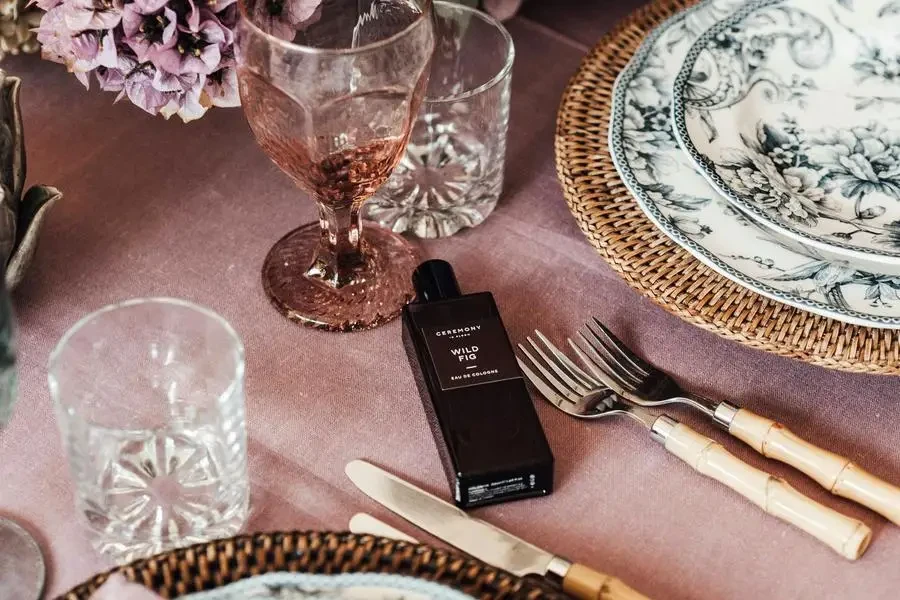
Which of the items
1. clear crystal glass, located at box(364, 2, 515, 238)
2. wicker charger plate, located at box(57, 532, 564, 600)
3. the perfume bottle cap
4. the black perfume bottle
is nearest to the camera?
wicker charger plate, located at box(57, 532, 564, 600)

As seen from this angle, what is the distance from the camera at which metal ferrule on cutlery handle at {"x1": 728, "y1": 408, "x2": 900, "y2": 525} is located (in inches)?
26.0

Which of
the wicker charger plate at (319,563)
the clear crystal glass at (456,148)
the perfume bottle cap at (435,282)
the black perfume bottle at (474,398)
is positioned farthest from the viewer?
the clear crystal glass at (456,148)

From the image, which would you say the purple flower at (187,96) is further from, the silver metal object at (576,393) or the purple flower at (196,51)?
the silver metal object at (576,393)

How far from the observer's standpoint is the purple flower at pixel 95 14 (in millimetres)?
703

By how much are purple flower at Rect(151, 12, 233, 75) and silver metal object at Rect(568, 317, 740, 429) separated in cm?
30

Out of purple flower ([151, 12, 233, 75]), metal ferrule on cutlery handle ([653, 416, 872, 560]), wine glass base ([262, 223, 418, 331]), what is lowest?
wine glass base ([262, 223, 418, 331])

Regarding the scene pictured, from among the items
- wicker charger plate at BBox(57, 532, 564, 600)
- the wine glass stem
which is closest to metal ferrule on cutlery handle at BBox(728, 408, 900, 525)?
wicker charger plate at BBox(57, 532, 564, 600)

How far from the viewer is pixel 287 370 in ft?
2.48

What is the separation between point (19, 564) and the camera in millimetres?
628

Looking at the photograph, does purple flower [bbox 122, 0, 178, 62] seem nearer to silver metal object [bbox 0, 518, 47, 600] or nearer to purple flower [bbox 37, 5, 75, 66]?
purple flower [bbox 37, 5, 75, 66]

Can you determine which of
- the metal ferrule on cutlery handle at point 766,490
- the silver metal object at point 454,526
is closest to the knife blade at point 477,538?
the silver metal object at point 454,526

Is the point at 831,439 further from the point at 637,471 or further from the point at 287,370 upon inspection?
the point at 287,370

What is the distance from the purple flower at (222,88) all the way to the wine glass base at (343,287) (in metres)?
0.13

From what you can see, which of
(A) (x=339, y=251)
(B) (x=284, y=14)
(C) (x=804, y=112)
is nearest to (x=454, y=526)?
(A) (x=339, y=251)
